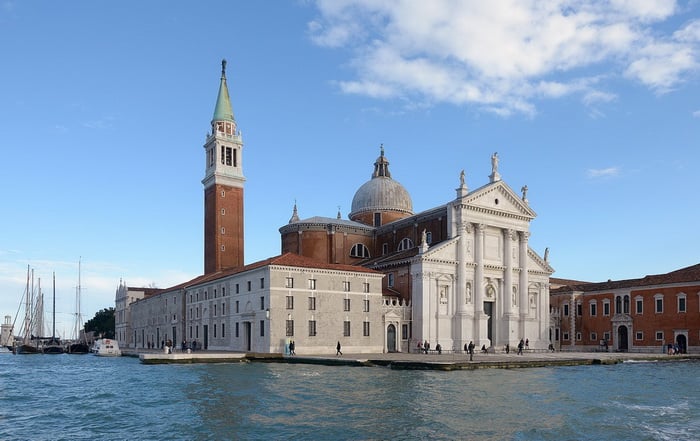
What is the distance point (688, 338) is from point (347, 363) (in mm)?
27465

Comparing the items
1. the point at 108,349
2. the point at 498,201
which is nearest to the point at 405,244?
the point at 498,201

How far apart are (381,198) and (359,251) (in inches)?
272

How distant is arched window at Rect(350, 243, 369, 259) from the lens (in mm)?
59438

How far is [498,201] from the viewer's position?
52.7m

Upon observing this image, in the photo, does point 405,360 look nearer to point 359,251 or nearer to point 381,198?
point 359,251

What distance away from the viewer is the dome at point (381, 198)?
6444 centimetres

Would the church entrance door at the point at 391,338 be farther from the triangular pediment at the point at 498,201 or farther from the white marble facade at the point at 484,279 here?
the triangular pediment at the point at 498,201

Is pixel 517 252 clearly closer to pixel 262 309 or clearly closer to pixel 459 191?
pixel 459 191

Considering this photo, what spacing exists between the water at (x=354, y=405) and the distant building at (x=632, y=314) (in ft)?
62.1

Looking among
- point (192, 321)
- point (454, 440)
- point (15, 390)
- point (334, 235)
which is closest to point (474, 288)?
point (334, 235)

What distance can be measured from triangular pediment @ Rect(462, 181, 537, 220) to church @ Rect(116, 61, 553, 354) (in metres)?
0.09

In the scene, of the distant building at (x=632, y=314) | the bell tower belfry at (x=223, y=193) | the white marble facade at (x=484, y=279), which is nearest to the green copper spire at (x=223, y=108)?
the bell tower belfry at (x=223, y=193)

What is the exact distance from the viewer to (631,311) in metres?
54.5

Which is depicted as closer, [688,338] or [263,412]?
[263,412]
